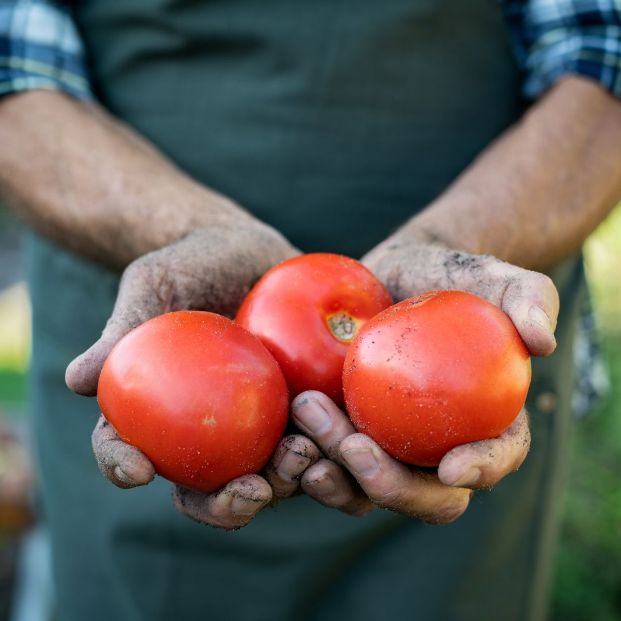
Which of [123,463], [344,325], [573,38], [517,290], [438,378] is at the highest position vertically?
[573,38]

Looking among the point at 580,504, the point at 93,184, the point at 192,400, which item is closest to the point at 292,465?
the point at 192,400

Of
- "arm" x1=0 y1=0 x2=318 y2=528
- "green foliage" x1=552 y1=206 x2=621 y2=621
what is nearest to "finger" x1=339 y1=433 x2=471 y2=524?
"arm" x1=0 y1=0 x2=318 y2=528

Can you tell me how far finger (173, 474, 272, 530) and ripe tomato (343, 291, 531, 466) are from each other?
0.76ft

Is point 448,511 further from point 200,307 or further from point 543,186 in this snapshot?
point 543,186

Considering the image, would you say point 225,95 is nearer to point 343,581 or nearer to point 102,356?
point 102,356

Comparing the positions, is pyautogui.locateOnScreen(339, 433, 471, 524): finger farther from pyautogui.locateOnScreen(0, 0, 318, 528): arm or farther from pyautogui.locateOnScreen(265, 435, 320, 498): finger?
pyautogui.locateOnScreen(0, 0, 318, 528): arm

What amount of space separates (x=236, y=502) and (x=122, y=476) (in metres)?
0.22

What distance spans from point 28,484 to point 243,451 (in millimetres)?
3225

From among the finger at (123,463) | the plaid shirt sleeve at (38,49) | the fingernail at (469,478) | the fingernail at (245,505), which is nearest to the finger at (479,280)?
the fingernail at (469,478)

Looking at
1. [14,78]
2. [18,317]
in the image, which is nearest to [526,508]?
[14,78]

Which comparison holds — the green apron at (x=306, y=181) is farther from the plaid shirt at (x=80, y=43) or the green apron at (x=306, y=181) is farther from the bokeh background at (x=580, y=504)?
the bokeh background at (x=580, y=504)

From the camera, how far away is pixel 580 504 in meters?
4.20

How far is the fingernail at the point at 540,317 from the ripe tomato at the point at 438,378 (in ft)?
0.17

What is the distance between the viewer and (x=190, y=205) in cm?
213
